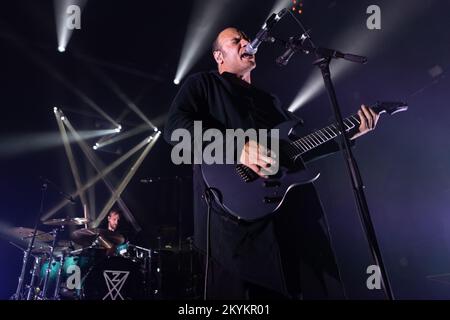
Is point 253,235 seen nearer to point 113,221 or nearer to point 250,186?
point 250,186

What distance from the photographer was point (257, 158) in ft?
5.37

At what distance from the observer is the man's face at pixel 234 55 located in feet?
7.72

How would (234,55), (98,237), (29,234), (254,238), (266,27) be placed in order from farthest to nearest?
(98,237)
(29,234)
(234,55)
(266,27)
(254,238)

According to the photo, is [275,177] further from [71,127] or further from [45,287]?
[71,127]

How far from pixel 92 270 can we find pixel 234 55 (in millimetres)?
4250

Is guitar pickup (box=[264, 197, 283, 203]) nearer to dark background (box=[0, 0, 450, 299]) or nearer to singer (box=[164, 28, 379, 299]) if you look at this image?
singer (box=[164, 28, 379, 299])

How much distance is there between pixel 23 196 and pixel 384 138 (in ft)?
22.2

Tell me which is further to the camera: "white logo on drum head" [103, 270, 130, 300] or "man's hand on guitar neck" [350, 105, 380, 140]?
"white logo on drum head" [103, 270, 130, 300]

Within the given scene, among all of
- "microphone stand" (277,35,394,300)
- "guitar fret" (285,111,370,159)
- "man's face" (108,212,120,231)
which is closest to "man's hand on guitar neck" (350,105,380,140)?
"guitar fret" (285,111,370,159)

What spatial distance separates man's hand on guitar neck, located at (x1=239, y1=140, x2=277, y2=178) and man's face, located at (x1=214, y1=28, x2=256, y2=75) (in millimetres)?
880

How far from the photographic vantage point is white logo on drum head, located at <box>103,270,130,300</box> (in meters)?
5.07

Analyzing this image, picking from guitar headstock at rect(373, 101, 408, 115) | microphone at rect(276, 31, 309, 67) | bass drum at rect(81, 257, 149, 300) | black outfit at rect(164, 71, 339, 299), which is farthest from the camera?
bass drum at rect(81, 257, 149, 300)

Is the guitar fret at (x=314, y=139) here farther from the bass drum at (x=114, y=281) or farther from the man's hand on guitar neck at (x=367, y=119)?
the bass drum at (x=114, y=281)

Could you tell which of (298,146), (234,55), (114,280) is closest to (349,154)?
(298,146)
